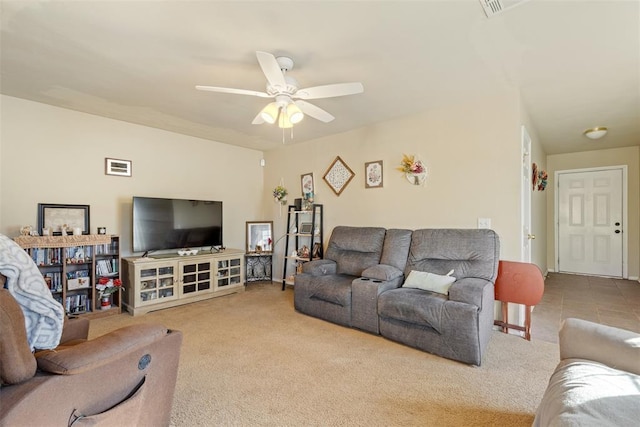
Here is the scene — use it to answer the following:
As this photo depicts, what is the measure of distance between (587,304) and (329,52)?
4345mm

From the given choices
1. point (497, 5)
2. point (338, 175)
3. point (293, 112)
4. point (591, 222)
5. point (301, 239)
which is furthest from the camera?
point (591, 222)

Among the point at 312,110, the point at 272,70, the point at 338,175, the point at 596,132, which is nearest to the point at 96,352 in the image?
the point at 272,70

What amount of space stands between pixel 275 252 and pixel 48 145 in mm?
3269

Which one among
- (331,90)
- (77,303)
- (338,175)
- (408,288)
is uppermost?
(331,90)

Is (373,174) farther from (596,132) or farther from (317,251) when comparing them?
(596,132)

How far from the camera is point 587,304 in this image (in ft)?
12.3

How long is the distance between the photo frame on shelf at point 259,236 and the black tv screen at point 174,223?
658mm

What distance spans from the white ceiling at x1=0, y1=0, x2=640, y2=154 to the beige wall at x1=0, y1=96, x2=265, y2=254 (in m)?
0.29

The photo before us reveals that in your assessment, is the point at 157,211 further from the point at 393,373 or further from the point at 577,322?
the point at 577,322

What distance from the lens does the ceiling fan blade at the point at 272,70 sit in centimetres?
178

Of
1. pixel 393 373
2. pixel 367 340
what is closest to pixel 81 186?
pixel 367 340

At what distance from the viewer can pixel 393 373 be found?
2178 mm

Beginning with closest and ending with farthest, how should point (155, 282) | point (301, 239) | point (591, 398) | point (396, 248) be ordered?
point (591, 398) < point (396, 248) < point (155, 282) < point (301, 239)

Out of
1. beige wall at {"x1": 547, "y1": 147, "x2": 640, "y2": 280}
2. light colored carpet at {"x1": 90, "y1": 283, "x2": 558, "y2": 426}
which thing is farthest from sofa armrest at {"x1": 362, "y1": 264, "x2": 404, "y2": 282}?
beige wall at {"x1": 547, "y1": 147, "x2": 640, "y2": 280}
